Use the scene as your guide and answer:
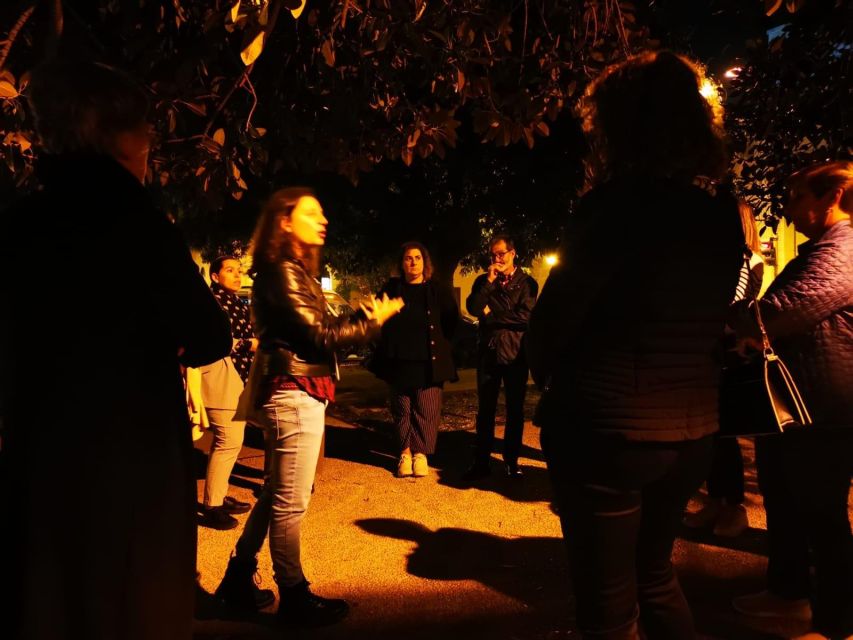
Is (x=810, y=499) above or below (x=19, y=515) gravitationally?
below

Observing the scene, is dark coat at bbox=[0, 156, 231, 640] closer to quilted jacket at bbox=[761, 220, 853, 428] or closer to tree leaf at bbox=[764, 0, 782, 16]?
quilted jacket at bbox=[761, 220, 853, 428]

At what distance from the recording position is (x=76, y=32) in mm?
4754

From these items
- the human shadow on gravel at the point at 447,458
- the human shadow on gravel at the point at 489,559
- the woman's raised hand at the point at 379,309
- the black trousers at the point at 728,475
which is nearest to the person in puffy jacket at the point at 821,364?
the human shadow on gravel at the point at 489,559

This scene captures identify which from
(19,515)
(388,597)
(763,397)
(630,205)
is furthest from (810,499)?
(19,515)

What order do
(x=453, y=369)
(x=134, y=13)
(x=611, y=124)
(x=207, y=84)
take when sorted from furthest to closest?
(x=453, y=369) < (x=207, y=84) < (x=134, y=13) < (x=611, y=124)

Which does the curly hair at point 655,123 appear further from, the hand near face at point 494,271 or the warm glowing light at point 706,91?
the hand near face at point 494,271

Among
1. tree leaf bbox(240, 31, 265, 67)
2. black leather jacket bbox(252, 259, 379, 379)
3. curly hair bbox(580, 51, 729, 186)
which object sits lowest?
black leather jacket bbox(252, 259, 379, 379)

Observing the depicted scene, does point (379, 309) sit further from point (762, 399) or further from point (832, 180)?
point (832, 180)

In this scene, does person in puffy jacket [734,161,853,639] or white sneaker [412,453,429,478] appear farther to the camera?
white sneaker [412,453,429,478]

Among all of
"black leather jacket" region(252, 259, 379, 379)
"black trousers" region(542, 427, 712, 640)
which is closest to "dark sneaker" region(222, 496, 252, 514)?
"black leather jacket" region(252, 259, 379, 379)

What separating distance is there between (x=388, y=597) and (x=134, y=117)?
285cm

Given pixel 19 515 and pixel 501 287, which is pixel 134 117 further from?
pixel 501 287

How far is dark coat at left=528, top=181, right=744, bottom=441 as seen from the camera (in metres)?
2.02

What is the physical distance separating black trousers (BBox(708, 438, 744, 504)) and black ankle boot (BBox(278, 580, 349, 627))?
2616 millimetres
